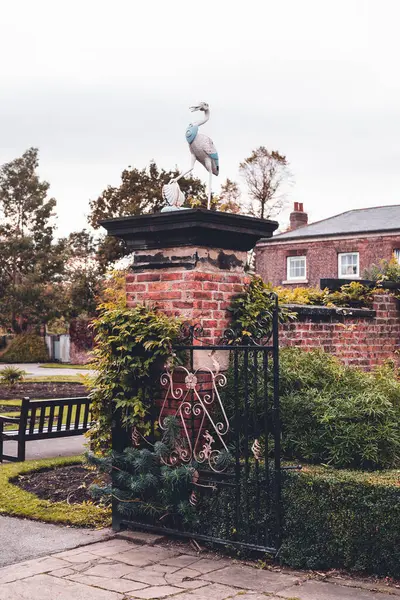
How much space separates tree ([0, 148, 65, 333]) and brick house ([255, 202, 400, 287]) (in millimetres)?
11897

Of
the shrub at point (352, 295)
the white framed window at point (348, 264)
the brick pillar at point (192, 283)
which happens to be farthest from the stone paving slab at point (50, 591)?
the white framed window at point (348, 264)

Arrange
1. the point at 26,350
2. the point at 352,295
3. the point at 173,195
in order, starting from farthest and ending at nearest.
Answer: the point at 26,350 → the point at 352,295 → the point at 173,195

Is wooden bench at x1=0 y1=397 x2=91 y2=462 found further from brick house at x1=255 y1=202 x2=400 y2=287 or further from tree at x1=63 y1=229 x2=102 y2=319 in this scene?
tree at x1=63 y1=229 x2=102 y2=319

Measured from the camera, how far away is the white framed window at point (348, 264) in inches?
1278

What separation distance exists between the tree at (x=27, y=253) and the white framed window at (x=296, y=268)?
1280 cm

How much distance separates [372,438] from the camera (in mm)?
5254

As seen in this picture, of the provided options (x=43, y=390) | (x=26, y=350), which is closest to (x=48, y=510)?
A: (x=43, y=390)

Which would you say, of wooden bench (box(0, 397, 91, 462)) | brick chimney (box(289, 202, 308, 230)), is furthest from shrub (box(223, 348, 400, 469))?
brick chimney (box(289, 202, 308, 230))

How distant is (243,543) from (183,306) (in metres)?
1.96

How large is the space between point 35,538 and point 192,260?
8.57ft

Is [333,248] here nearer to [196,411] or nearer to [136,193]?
[136,193]

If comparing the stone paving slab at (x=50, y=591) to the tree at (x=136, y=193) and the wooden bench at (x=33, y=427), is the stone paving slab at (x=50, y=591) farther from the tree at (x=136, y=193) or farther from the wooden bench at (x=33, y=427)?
the tree at (x=136, y=193)

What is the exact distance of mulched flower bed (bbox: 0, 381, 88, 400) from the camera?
1736 cm

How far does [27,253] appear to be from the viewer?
40.1m
